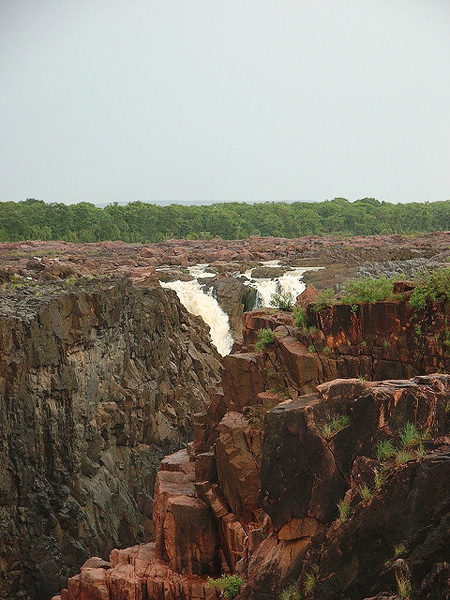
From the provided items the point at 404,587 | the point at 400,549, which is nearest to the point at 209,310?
the point at 400,549

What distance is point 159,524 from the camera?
55.0 ft

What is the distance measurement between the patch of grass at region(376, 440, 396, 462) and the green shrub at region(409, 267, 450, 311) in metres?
8.30

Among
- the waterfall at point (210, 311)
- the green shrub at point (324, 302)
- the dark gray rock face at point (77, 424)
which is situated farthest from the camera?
the waterfall at point (210, 311)

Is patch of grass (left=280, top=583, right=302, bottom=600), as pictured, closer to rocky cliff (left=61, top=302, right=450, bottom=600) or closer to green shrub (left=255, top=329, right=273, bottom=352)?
rocky cliff (left=61, top=302, right=450, bottom=600)

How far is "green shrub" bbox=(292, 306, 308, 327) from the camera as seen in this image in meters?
18.1

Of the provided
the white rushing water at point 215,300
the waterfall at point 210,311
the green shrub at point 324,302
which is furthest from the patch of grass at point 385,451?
the waterfall at point 210,311

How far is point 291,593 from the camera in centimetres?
851

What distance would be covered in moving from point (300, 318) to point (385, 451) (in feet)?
32.5

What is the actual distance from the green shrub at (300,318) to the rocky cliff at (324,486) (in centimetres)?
31

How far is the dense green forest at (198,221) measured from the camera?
286 ft

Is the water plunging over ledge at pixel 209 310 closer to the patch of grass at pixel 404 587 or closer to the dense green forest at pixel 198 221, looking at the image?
the patch of grass at pixel 404 587

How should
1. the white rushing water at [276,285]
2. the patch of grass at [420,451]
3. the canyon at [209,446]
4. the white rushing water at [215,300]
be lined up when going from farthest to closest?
the white rushing water at [276,285] < the white rushing water at [215,300] < the canyon at [209,446] < the patch of grass at [420,451]

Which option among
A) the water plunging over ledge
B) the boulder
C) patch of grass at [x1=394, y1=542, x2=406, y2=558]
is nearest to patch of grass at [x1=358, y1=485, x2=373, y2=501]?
patch of grass at [x1=394, y1=542, x2=406, y2=558]

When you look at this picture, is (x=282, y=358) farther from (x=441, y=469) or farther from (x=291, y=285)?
(x=291, y=285)
